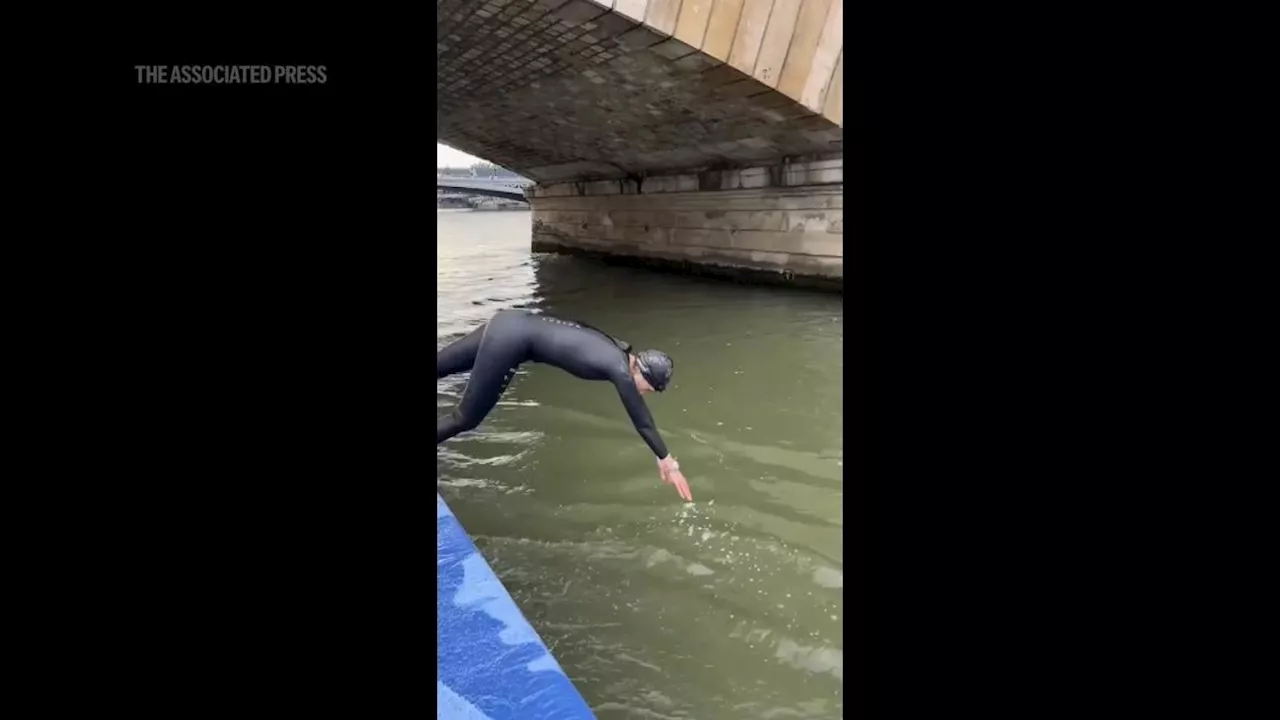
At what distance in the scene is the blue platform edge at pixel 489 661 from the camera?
2.34 meters

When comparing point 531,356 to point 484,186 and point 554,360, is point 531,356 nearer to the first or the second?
point 554,360

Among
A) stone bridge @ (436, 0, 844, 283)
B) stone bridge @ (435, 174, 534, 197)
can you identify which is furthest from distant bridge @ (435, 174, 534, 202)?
stone bridge @ (436, 0, 844, 283)

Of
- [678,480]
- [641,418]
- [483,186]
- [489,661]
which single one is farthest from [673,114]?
[483,186]

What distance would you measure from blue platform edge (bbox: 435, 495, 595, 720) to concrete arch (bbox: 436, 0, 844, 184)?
7985 mm

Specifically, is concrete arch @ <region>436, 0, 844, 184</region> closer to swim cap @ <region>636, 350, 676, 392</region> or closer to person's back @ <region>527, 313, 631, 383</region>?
person's back @ <region>527, 313, 631, 383</region>

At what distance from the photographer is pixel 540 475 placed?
5.59 metres

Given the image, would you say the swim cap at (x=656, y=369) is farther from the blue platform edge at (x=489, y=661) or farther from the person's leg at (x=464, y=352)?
the blue platform edge at (x=489, y=661)
